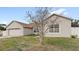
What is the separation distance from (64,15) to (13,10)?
2.09 ft

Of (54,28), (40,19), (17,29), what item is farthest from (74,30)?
(17,29)

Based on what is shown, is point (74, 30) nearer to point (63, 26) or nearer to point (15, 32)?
point (63, 26)

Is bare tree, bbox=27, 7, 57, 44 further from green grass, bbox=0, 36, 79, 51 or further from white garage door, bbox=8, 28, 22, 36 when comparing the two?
white garage door, bbox=8, 28, 22, 36

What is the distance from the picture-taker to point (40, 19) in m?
3.72

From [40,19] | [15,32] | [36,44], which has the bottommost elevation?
[36,44]

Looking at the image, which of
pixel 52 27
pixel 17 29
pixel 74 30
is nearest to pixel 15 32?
pixel 17 29

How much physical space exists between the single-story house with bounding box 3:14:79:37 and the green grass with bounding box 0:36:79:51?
0.06m

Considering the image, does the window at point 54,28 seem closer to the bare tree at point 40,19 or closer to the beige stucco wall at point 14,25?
the bare tree at point 40,19

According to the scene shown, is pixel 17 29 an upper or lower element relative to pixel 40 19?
lower

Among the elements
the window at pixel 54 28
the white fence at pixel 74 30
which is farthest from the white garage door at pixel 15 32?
the white fence at pixel 74 30

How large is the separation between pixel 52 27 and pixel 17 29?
437 millimetres

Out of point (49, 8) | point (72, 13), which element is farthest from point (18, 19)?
point (72, 13)
